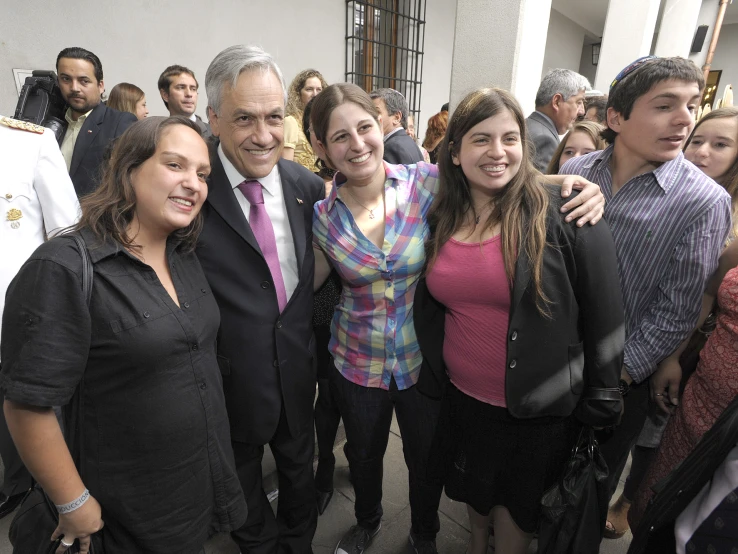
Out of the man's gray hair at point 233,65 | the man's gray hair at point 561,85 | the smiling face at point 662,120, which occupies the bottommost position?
the smiling face at point 662,120

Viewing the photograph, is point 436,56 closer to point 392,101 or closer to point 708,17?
point 708,17

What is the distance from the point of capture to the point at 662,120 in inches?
55.1

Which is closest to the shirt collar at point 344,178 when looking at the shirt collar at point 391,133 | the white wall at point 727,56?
the shirt collar at point 391,133

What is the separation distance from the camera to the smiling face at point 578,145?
2510 mm

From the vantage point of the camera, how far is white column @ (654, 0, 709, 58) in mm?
6441

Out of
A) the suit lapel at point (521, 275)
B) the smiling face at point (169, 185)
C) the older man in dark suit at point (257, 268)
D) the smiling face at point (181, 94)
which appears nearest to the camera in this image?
the smiling face at point (169, 185)

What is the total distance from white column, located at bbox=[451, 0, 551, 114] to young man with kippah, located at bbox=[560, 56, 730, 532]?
2041 millimetres

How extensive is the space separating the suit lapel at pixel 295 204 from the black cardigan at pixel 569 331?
0.81 m

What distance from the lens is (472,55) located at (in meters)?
3.48

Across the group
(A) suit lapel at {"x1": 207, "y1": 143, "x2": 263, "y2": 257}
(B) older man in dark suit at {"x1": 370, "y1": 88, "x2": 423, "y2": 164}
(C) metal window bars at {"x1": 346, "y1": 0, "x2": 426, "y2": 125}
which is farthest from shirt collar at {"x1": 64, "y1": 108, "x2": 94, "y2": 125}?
(C) metal window bars at {"x1": 346, "y1": 0, "x2": 426, "y2": 125}

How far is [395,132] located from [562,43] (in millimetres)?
11658

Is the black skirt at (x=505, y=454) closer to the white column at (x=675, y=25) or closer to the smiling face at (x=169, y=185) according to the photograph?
the smiling face at (x=169, y=185)

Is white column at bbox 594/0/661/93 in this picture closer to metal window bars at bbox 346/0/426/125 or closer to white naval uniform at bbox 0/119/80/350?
metal window bars at bbox 346/0/426/125

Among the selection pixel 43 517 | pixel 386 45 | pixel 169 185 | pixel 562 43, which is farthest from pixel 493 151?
pixel 562 43
